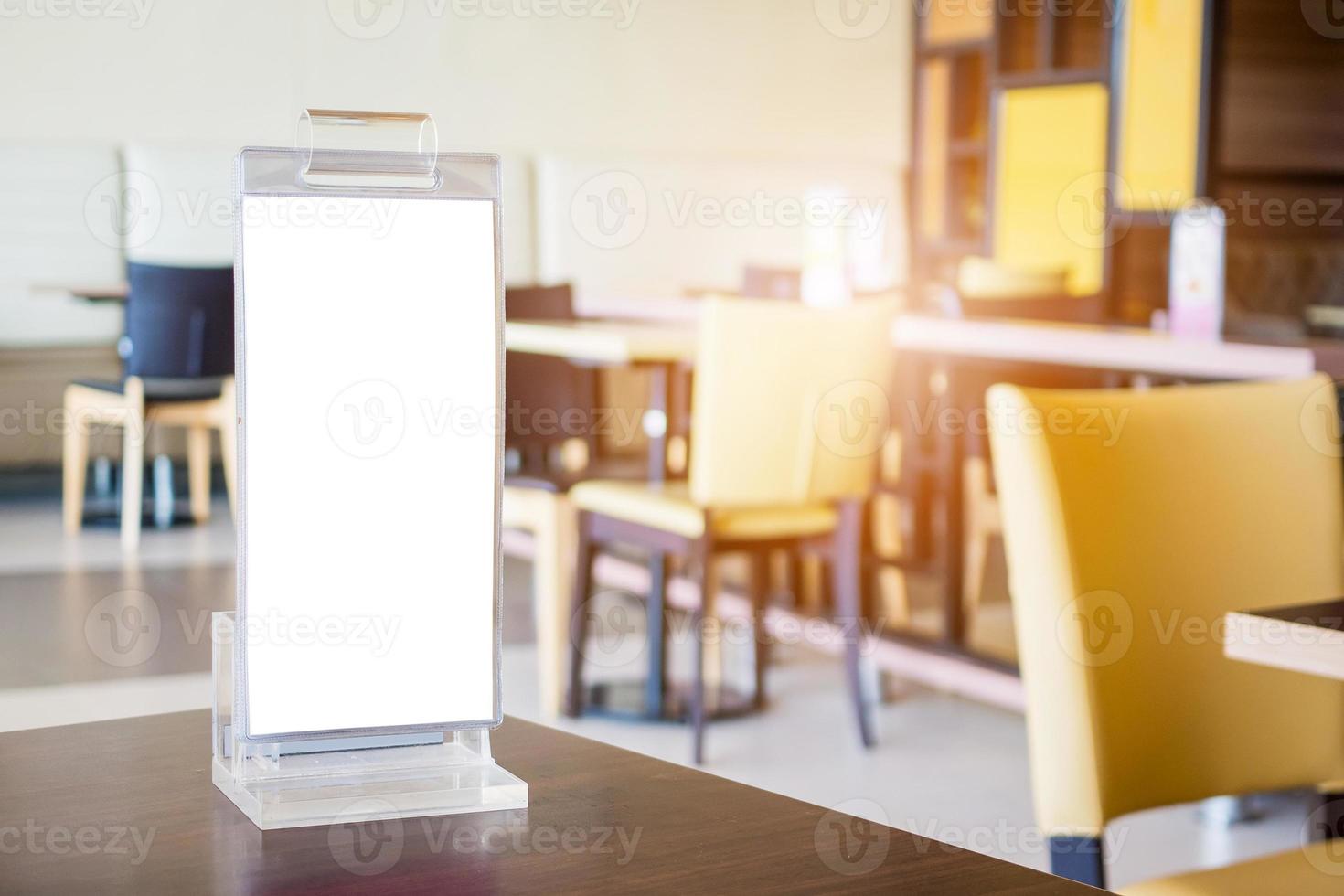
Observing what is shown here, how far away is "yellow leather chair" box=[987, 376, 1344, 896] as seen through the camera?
136cm

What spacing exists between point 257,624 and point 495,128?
662cm

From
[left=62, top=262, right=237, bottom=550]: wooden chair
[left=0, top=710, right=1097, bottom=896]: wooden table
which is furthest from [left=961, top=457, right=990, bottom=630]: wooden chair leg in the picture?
[left=0, top=710, right=1097, bottom=896]: wooden table

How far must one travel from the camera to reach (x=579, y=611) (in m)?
3.59

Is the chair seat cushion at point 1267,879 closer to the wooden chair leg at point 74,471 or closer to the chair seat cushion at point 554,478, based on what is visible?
the chair seat cushion at point 554,478

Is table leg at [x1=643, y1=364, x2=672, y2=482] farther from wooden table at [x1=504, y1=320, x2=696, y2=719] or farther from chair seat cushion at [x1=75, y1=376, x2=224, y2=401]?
chair seat cushion at [x1=75, y1=376, x2=224, y2=401]

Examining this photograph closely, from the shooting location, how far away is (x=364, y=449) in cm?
68

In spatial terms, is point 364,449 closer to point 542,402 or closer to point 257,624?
point 257,624

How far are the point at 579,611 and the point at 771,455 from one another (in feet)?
2.01

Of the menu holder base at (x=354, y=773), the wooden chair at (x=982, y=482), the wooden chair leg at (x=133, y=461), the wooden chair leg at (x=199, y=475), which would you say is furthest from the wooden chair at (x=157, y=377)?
the menu holder base at (x=354, y=773)

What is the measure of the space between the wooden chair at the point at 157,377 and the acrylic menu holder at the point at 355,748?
15.2 feet

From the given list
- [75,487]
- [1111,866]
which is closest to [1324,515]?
[1111,866]

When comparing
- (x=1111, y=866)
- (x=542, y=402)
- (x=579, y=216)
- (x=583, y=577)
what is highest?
(x=579, y=216)

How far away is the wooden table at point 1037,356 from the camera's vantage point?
287 cm

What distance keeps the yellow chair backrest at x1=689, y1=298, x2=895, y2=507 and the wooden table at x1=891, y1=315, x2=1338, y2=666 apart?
8.7 inches
